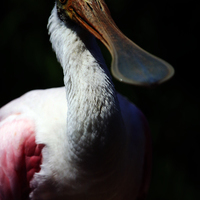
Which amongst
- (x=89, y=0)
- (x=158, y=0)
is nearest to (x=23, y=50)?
(x=158, y=0)

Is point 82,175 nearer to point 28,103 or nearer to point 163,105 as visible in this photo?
point 28,103

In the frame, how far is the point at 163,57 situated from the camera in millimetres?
2709

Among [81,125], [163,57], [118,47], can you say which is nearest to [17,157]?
[81,125]

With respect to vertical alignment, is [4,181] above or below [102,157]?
below

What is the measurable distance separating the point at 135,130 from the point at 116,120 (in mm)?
404

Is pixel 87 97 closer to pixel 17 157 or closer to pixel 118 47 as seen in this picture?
pixel 118 47

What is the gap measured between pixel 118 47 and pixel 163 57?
1.72 m

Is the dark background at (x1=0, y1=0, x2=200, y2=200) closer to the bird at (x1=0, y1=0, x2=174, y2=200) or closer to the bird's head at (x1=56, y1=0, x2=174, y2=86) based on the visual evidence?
the bird at (x1=0, y1=0, x2=174, y2=200)

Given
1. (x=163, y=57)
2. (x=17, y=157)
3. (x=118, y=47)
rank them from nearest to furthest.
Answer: (x=118, y=47), (x=17, y=157), (x=163, y=57)

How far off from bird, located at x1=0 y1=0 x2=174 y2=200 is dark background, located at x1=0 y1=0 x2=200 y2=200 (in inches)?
42.4

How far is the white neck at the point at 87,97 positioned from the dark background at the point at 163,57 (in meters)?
1.31

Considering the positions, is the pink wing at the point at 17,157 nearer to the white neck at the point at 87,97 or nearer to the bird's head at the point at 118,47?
the white neck at the point at 87,97

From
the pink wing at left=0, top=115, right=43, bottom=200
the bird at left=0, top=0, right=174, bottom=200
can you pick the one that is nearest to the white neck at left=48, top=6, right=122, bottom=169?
the bird at left=0, top=0, right=174, bottom=200

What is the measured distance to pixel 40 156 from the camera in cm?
141
